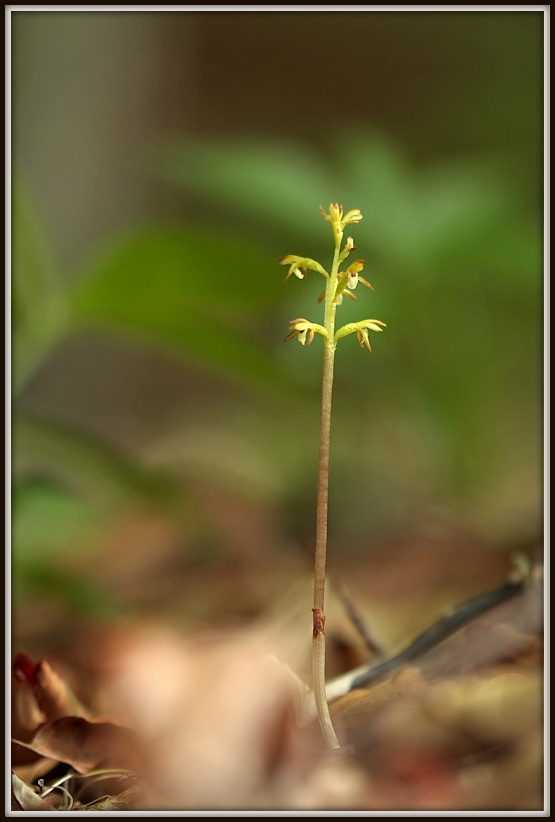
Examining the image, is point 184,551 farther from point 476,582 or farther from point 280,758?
point 280,758

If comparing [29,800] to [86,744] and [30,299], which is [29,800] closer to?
[86,744]

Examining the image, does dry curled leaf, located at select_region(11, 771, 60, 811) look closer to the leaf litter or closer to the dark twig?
the leaf litter

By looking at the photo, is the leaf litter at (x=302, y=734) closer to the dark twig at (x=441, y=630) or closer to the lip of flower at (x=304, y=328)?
the dark twig at (x=441, y=630)

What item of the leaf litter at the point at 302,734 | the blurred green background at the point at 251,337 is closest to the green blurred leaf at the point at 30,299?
the blurred green background at the point at 251,337

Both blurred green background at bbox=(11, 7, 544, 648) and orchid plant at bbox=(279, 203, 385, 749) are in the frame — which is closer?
orchid plant at bbox=(279, 203, 385, 749)

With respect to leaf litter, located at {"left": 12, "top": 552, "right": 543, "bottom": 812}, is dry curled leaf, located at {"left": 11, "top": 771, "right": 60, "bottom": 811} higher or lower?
lower

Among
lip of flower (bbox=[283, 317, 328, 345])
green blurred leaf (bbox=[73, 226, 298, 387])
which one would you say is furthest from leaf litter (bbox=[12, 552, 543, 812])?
green blurred leaf (bbox=[73, 226, 298, 387])

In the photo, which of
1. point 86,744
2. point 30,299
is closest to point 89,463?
point 30,299
